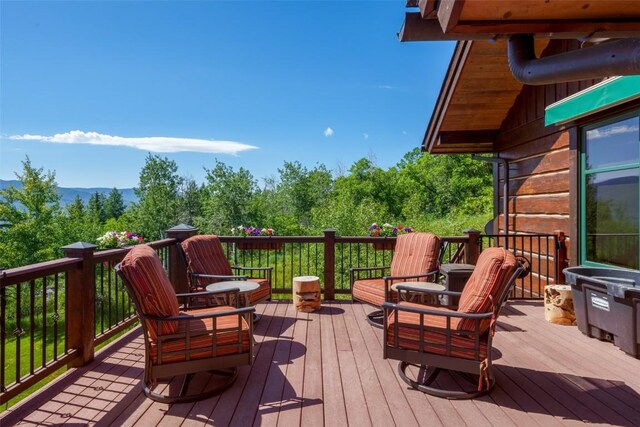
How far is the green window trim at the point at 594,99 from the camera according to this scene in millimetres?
3356

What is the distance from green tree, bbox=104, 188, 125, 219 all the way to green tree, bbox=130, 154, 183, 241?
27.6m

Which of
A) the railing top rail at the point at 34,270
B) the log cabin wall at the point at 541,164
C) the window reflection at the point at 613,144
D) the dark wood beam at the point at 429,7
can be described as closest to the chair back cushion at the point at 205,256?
the railing top rail at the point at 34,270

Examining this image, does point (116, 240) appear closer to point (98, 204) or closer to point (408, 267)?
point (408, 267)

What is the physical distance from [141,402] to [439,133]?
5.59 m

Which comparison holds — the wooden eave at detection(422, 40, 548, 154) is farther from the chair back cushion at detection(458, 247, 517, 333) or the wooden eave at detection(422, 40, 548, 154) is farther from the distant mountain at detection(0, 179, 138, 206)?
the distant mountain at detection(0, 179, 138, 206)

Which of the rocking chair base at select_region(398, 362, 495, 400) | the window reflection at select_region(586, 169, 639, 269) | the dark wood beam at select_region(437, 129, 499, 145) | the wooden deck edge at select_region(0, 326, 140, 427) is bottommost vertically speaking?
the wooden deck edge at select_region(0, 326, 140, 427)

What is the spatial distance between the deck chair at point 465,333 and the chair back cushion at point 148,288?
4.92 feet

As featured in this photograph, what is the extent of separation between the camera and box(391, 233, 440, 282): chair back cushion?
417cm

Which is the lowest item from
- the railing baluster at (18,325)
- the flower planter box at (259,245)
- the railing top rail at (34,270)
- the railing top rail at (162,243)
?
the railing baluster at (18,325)

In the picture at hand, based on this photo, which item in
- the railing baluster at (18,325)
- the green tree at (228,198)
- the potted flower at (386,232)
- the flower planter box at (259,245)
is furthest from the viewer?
the green tree at (228,198)

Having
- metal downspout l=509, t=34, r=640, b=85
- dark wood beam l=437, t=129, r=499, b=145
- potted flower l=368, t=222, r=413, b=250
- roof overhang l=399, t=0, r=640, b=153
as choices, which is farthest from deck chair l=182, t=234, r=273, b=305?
dark wood beam l=437, t=129, r=499, b=145

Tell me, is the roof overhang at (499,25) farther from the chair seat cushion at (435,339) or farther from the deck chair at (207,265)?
the deck chair at (207,265)

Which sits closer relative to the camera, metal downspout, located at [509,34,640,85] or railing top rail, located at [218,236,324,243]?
metal downspout, located at [509,34,640,85]

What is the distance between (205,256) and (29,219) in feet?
80.7
